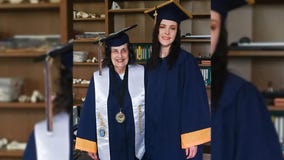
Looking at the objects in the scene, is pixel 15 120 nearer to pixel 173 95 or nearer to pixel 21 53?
pixel 21 53

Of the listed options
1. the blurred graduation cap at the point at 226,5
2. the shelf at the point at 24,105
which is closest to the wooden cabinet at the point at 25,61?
the shelf at the point at 24,105

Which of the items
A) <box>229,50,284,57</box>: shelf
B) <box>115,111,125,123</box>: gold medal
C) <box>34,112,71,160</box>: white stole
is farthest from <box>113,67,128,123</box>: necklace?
<box>229,50,284,57</box>: shelf

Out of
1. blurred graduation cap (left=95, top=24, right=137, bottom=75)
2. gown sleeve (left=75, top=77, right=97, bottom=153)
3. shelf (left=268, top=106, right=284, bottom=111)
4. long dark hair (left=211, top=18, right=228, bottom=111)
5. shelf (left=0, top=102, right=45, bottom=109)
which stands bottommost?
gown sleeve (left=75, top=77, right=97, bottom=153)

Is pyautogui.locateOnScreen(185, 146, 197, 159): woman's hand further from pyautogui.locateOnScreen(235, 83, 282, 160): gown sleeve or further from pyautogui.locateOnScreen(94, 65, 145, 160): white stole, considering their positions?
pyautogui.locateOnScreen(235, 83, 282, 160): gown sleeve

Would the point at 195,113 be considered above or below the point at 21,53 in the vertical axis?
below

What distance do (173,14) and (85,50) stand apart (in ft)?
1.03

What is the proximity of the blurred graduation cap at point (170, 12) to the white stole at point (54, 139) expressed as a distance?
0.48 metres

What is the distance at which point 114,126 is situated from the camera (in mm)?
1115

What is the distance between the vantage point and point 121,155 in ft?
3.68

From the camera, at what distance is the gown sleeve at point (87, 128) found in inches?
44.5

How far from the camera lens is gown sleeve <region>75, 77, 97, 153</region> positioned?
3.71ft

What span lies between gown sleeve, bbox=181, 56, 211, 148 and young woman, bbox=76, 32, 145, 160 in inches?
5.5

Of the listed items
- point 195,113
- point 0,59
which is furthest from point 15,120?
point 195,113

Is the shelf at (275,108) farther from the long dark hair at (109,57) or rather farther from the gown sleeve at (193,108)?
the long dark hair at (109,57)
